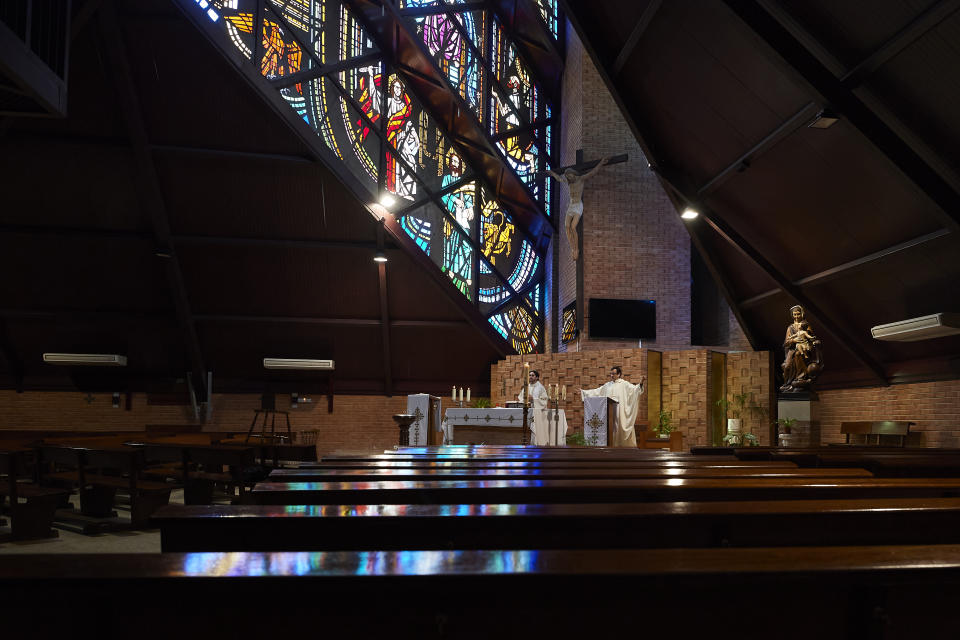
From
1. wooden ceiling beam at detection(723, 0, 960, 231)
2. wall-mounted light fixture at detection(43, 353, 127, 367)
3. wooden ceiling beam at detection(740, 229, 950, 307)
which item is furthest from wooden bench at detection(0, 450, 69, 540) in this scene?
wall-mounted light fixture at detection(43, 353, 127, 367)

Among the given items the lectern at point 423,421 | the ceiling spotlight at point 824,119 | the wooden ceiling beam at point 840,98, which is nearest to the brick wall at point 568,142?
the lectern at point 423,421

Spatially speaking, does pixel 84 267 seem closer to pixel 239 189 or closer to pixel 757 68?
pixel 239 189

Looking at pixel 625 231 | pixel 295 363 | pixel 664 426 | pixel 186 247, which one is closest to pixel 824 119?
pixel 664 426

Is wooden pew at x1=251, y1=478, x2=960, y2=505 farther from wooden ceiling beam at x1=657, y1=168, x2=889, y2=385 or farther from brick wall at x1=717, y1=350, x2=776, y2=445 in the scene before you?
brick wall at x1=717, y1=350, x2=776, y2=445

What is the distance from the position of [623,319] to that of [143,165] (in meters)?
9.52

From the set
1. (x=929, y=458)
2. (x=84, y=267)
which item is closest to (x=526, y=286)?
(x=84, y=267)

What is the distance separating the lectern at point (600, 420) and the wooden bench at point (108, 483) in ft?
21.2

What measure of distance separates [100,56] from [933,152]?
10.9m

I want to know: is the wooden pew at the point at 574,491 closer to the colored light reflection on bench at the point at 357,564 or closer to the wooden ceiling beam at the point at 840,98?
the colored light reflection on bench at the point at 357,564

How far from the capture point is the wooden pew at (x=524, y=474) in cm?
275

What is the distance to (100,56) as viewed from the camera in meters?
10.4

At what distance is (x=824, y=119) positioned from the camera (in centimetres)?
702

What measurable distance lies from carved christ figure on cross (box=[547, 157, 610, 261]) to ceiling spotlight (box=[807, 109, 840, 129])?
25.0ft

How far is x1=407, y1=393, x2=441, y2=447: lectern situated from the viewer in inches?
495
